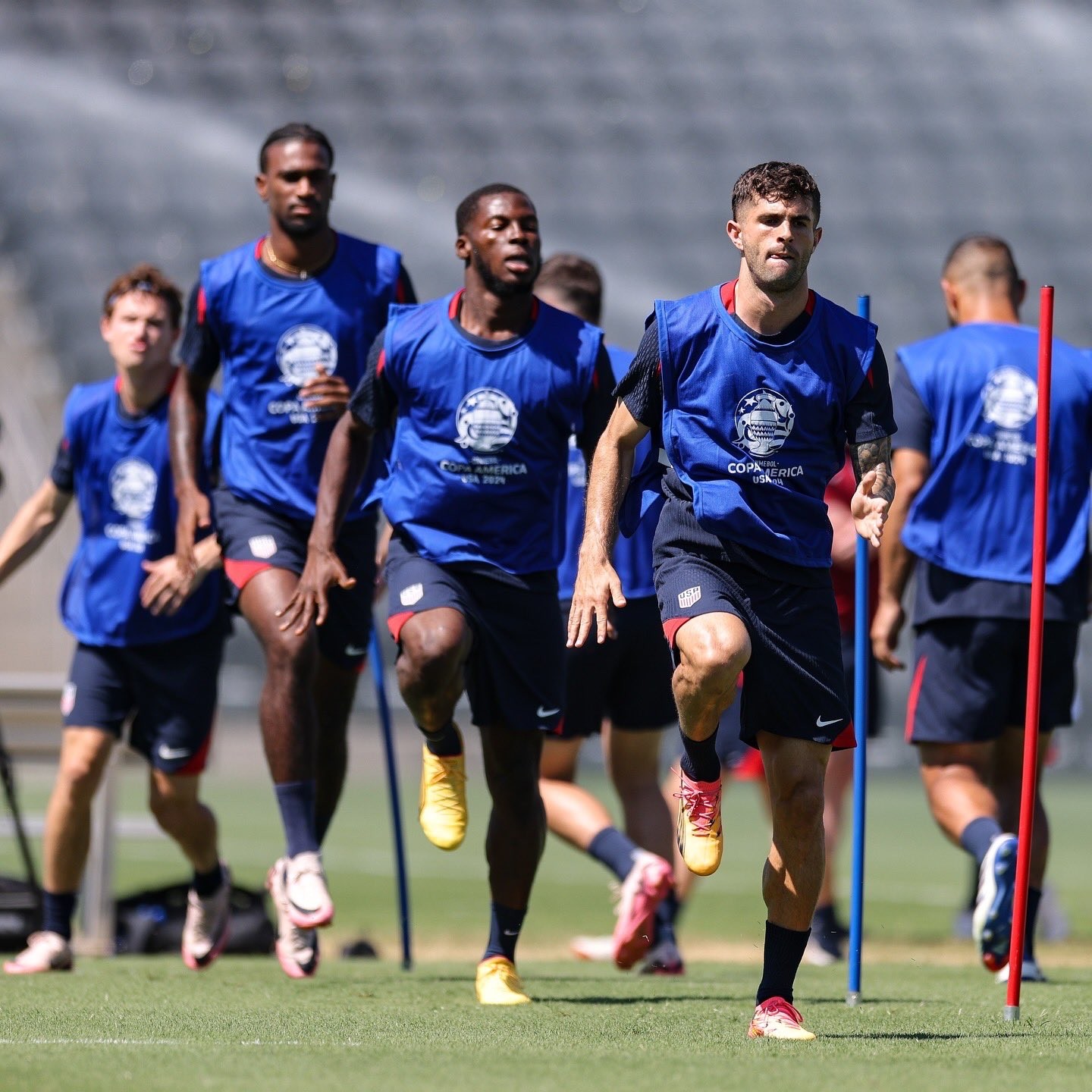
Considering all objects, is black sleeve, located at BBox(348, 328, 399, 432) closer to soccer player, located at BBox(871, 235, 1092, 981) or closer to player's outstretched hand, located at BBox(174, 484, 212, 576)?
player's outstretched hand, located at BBox(174, 484, 212, 576)

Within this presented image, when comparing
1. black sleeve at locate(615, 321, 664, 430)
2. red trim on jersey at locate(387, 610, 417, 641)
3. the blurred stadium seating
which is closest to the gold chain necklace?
red trim on jersey at locate(387, 610, 417, 641)

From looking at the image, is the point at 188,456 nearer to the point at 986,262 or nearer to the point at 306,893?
the point at 306,893

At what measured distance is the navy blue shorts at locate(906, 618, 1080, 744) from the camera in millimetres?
6781

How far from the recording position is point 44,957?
683 centimetres

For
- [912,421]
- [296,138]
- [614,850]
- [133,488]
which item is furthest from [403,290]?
[614,850]

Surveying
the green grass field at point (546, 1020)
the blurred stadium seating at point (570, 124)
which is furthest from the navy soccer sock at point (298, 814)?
the blurred stadium seating at point (570, 124)

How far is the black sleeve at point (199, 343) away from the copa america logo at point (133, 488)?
0.69 metres

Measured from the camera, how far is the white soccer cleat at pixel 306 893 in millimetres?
5738

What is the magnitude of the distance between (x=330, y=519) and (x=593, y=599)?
1.38 metres

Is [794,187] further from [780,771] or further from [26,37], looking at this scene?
[26,37]

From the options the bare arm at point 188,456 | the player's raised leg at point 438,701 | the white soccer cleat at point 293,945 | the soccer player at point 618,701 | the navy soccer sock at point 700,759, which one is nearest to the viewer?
the navy soccer sock at point 700,759

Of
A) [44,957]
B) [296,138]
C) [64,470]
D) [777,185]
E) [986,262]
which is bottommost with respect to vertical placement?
[44,957]

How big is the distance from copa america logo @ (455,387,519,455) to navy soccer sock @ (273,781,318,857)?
4.22ft

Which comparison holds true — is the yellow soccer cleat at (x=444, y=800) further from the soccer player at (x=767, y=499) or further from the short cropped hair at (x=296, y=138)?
the short cropped hair at (x=296, y=138)
